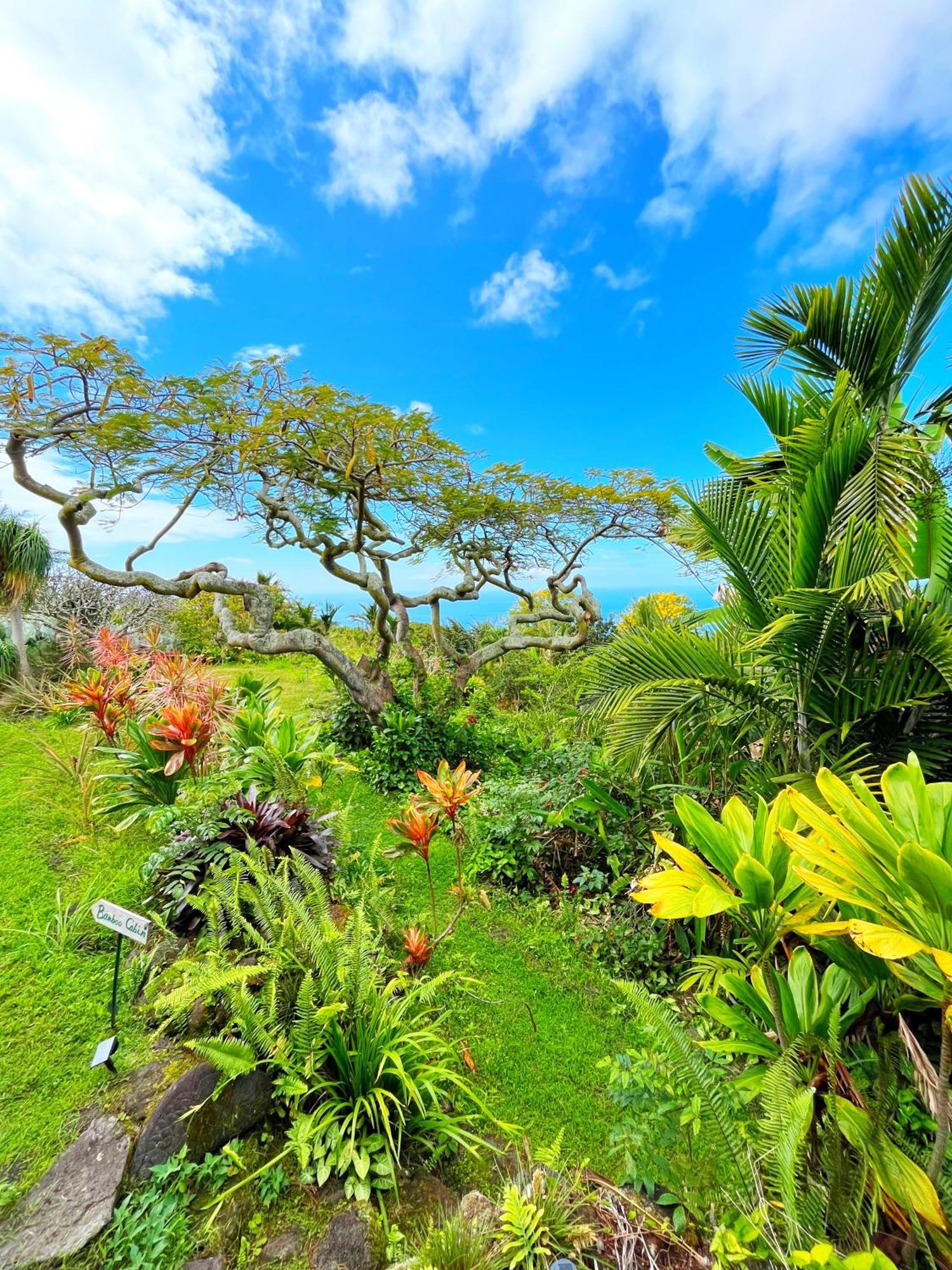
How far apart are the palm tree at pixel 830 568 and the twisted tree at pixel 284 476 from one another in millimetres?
3527

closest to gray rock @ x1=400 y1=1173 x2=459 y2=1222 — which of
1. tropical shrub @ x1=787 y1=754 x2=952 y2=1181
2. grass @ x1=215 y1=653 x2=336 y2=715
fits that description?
tropical shrub @ x1=787 y1=754 x2=952 y2=1181

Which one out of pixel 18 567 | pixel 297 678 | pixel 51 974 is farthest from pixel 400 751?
pixel 18 567

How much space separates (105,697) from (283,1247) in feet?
11.7

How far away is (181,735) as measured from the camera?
2980 millimetres

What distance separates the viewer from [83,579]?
34.0 feet

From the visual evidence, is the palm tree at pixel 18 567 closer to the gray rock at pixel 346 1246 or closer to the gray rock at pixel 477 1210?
the gray rock at pixel 346 1246

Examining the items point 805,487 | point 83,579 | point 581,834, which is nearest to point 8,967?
point 581,834

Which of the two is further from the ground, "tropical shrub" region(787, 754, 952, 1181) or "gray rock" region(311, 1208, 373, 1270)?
"tropical shrub" region(787, 754, 952, 1181)

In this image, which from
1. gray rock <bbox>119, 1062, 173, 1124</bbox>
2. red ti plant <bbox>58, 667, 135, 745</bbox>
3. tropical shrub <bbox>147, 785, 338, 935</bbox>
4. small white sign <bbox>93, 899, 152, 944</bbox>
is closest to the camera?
gray rock <bbox>119, 1062, 173, 1124</bbox>

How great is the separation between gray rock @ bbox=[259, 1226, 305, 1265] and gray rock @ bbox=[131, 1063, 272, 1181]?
0.32 m

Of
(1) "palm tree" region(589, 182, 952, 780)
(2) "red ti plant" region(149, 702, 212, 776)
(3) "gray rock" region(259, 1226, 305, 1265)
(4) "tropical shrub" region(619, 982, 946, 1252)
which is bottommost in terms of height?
(3) "gray rock" region(259, 1226, 305, 1265)

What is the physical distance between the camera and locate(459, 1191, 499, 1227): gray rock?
1310mm

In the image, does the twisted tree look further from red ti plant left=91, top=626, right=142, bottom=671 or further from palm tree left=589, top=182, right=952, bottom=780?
palm tree left=589, top=182, right=952, bottom=780

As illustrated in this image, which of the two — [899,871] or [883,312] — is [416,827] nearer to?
[899,871]
